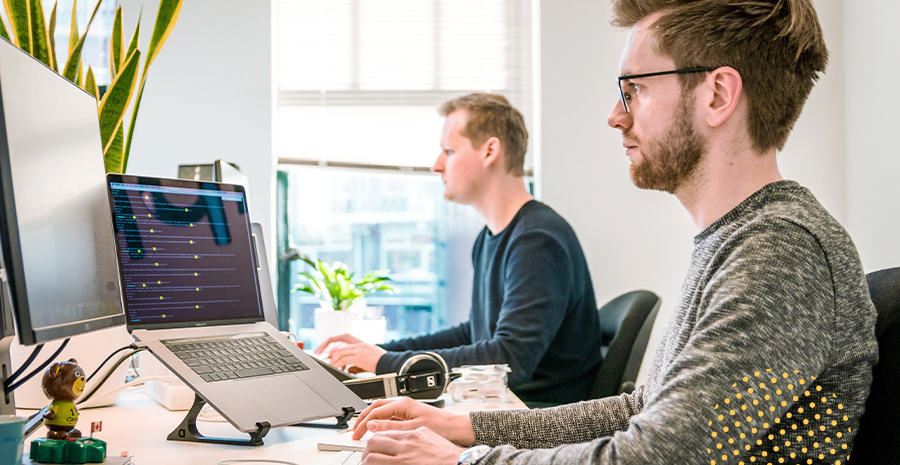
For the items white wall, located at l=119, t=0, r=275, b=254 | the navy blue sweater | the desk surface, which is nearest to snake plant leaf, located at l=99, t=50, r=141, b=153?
the desk surface

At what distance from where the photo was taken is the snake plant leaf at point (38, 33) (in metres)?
1.24

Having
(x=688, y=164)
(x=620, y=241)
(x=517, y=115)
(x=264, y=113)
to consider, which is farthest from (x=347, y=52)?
(x=688, y=164)

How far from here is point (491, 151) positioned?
2156 millimetres

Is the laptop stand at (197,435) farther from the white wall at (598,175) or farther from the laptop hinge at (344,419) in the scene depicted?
the white wall at (598,175)

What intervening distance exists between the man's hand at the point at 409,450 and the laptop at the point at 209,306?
0.22m

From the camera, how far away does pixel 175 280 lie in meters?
1.07

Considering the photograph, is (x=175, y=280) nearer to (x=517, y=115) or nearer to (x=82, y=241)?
(x=82, y=241)

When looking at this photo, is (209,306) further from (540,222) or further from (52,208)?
(540,222)

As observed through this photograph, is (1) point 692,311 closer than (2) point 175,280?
Yes

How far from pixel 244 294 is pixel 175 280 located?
0.46 ft

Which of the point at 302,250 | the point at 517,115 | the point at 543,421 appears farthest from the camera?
the point at 302,250

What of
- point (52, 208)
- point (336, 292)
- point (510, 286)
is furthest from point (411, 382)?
point (336, 292)

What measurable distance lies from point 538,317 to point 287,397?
847 millimetres

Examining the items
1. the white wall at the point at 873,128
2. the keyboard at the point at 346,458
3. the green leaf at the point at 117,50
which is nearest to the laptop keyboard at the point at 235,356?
the keyboard at the point at 346,458
